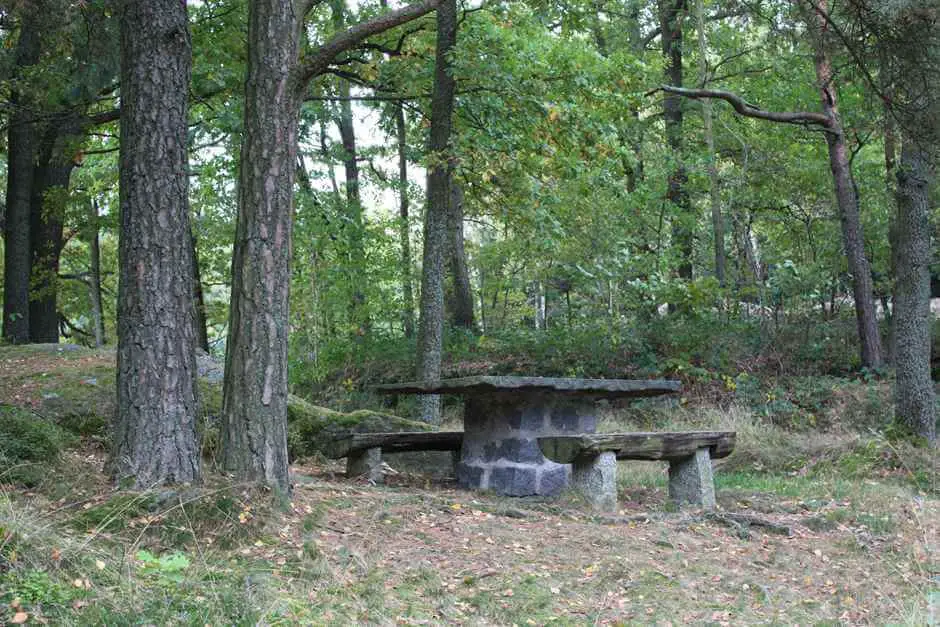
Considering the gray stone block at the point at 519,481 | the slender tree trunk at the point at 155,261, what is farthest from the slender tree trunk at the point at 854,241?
the slender tree trunk at the point at 155,261

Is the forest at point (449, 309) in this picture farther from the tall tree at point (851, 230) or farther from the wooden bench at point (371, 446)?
the wooden bench at point (371, 446)

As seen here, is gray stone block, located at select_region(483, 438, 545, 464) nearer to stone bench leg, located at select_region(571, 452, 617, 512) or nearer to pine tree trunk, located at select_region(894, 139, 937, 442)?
stone bench leg, located at select_region(571, 452, 617, 512)

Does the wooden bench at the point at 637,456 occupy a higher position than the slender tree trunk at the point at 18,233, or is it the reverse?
the slender tree trunk at the point at 18,233

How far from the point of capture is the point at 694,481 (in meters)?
7.16

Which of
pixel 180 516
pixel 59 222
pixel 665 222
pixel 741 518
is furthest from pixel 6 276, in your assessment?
pixel 665 222

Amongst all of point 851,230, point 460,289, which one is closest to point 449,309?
point 460,289

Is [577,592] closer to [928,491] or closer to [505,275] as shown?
[928,491]

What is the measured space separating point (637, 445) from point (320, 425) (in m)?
3.56

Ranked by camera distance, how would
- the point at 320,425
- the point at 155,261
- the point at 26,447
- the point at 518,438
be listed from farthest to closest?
the point at 320,425 → the point at 518,438 → the point at 26,447 → the point at 155,261

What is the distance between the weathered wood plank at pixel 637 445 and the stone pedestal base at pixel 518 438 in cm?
69

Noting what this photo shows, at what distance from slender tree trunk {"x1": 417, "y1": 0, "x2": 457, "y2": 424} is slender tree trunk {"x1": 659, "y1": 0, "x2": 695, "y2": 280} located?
617cm

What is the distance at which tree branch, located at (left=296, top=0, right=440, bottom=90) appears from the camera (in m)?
5.57

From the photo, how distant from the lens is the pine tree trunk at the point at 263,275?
5262 millimetres

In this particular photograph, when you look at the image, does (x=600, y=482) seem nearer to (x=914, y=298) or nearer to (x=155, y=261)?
(x=155, y=261)
